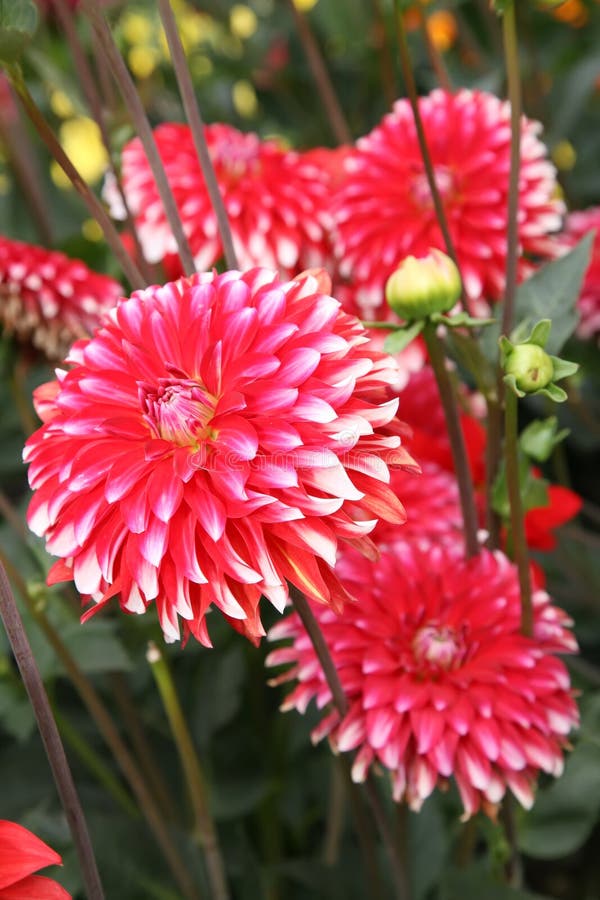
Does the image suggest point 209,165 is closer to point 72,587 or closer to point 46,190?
point 72,587

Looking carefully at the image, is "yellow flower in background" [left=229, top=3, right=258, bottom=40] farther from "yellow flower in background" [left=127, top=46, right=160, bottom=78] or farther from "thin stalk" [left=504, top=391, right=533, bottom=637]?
"thin stalk" [left=504, top=391, right=533, bottom=637]

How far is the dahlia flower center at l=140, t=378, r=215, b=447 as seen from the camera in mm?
380

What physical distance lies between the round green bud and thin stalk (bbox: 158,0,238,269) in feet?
0.45

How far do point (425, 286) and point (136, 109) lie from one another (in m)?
0.15

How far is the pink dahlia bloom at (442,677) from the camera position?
17.3 inches

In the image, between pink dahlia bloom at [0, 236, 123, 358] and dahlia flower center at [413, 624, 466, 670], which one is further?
pink dahlia bloom at [0, 236, 123, 358]

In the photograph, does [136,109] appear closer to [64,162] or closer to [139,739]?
[64,162]

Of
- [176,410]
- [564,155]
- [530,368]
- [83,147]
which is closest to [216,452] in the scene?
[176,410]

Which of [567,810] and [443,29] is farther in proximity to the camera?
[443,29]

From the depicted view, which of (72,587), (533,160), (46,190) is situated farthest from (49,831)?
(46,190)

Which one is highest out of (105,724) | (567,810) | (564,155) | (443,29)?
(443,29)

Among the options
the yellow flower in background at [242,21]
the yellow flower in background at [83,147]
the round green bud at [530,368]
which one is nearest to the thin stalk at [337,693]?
the round green bud at [530,368]

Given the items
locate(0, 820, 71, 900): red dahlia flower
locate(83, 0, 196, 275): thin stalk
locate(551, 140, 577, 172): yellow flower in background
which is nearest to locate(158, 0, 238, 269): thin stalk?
locate(83, 0, 196, 275): thin stalk

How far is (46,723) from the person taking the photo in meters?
0.36
